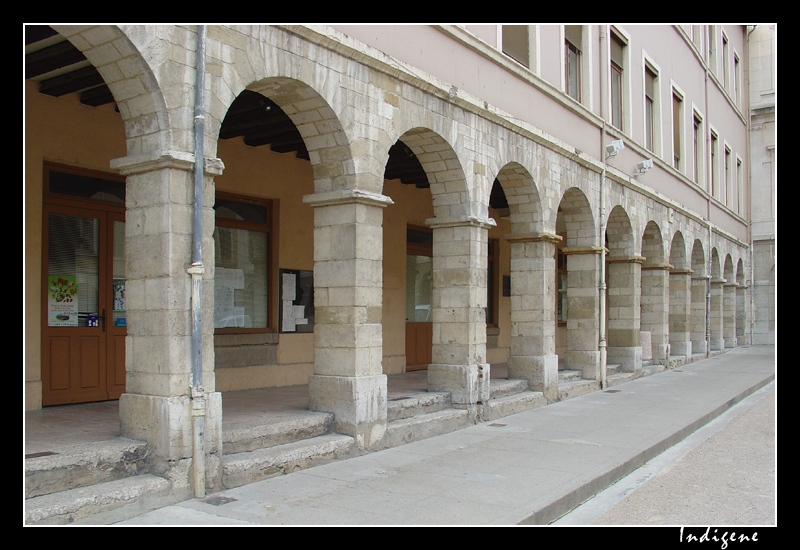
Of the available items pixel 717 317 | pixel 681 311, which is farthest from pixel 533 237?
pixel 717 317

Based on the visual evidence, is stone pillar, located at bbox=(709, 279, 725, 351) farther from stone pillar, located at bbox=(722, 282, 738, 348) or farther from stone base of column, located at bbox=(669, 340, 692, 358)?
stone base of column, located at bbox=(669, 340, 692, 358)

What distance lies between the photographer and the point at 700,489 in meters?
6.46

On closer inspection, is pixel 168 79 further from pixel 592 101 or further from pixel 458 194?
pixel 592 101

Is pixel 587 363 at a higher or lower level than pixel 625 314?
lower

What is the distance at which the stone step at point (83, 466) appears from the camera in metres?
4.87

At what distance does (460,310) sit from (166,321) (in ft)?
15.3

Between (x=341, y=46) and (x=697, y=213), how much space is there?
54.4 feet

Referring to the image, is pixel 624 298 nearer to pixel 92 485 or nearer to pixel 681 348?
pixel 681 348

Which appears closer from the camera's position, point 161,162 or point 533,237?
point 161,162

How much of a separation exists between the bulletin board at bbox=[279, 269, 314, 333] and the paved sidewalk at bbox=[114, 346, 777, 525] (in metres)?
3.28

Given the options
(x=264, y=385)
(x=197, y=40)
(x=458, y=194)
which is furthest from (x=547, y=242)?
(x=197, y=40)

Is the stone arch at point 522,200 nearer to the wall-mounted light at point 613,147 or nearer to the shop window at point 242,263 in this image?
the wall-mounted light at point 613,147

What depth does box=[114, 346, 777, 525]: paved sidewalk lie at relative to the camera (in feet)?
17.3

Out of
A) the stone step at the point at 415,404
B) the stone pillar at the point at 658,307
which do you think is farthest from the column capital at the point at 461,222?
the stone pillar at the point at 658,307
